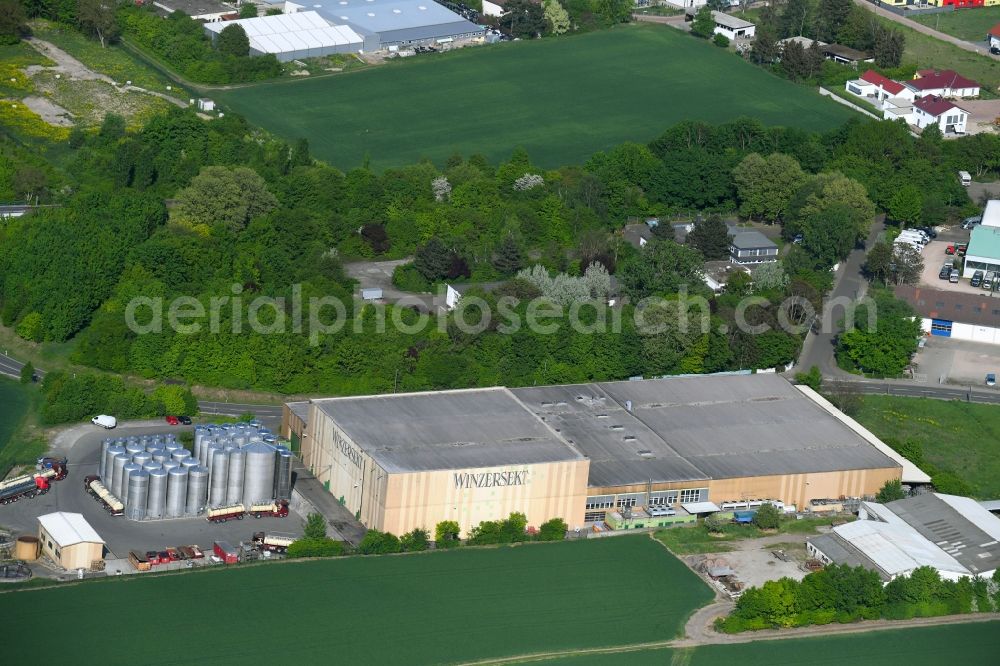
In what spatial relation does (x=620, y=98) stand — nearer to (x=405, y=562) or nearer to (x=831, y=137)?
(x=831, y=137)

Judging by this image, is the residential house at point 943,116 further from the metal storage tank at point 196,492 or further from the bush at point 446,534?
the metal storage tank at point 196,492

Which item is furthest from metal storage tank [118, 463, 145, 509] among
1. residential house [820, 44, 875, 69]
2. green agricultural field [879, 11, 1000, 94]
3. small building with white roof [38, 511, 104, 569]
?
green agricultural field [879, 11, 1000, 94]

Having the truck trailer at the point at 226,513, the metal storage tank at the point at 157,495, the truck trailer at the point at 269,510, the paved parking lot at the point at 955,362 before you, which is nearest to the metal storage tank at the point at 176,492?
the metal storage tank at the point at 157,495

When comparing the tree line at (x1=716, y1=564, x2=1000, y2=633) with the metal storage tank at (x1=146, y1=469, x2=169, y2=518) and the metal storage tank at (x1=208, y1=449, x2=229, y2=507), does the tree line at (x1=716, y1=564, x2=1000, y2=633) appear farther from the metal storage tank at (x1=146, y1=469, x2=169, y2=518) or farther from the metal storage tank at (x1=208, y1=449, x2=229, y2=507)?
the metal storage tank at (x1=146, y1=469, x2=169, y2=518)

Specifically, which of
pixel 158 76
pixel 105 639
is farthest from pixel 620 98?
pixel 105 639

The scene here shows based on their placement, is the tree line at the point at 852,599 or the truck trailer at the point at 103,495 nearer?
the tree line at the point at 852,599

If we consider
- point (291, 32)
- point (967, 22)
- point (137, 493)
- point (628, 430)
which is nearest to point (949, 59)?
point (967, 22)
